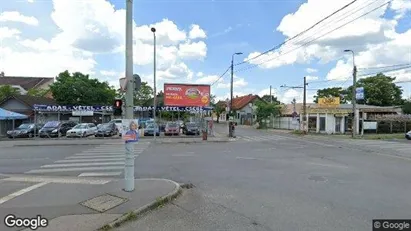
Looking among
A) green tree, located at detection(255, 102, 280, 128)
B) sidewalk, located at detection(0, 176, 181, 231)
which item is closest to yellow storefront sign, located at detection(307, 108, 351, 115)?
green tree, located at detection(255, 102, 280, 128)

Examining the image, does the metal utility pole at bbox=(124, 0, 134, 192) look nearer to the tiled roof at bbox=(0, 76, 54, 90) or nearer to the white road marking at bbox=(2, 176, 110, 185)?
the white road marking at bbox=(2, 176, 110, 185)

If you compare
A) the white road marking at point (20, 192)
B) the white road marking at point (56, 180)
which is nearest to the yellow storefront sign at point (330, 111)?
the white road marking at point (56, 180)

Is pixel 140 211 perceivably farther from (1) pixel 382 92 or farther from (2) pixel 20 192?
(1) pixel 382 92

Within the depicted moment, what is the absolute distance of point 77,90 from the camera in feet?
173

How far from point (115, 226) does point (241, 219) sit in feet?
7.93

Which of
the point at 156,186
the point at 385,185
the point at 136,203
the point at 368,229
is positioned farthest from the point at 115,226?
the point at 385,185

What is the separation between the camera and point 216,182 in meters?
10.5

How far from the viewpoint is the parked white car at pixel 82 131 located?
109ft

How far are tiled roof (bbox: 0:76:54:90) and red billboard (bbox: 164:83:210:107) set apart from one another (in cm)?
4709

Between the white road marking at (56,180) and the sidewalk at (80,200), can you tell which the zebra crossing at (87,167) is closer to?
the white road marking at (56,180)

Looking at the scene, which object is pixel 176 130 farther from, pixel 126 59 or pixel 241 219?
pixel 241 219

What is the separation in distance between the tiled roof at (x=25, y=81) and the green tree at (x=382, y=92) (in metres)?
68.8

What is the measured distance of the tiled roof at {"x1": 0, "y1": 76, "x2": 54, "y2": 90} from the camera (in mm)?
72250

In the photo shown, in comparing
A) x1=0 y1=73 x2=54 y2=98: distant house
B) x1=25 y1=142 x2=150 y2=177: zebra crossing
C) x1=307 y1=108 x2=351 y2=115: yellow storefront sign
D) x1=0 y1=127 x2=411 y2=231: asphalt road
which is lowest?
x1=25 y1=142 x2=150 y2=177: zebra crossing
